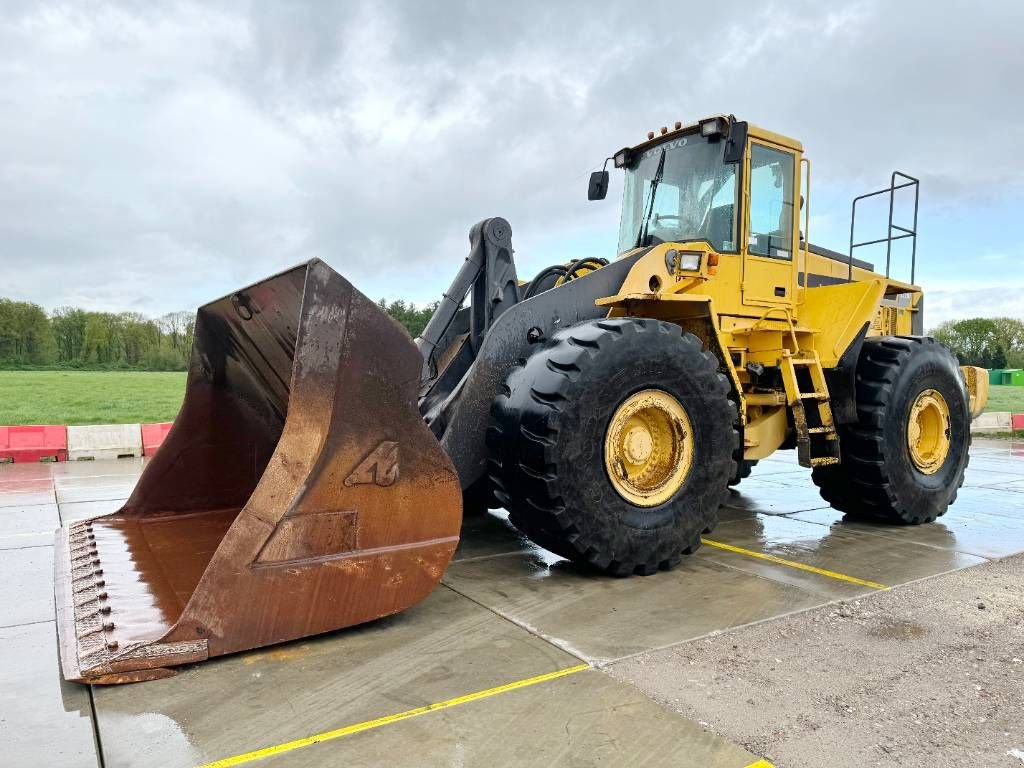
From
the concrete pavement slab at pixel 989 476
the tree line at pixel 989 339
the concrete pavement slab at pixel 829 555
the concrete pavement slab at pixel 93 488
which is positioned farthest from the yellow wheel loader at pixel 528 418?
the tree line at pixel 989 339

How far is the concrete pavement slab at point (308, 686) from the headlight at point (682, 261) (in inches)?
111

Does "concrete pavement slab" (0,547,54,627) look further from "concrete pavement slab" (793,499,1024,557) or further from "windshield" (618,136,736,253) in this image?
"concrete pavement slab" (793,499,1024,557)

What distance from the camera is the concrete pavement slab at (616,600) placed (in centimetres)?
354

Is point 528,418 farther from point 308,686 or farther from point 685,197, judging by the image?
point 685,197

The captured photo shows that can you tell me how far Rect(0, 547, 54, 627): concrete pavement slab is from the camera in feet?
12.7

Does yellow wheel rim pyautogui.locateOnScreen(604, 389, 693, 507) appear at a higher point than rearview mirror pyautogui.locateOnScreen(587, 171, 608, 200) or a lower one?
lower

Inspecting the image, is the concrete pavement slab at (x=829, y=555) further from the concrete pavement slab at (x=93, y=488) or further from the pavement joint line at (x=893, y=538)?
the concrete pavement slab at (x=93, y=488)

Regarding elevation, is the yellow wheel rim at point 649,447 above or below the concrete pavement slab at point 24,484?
above

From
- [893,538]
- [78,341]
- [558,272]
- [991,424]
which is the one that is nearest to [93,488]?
[558,272]

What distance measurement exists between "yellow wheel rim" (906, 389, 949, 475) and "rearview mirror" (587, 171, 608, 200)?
3.20m

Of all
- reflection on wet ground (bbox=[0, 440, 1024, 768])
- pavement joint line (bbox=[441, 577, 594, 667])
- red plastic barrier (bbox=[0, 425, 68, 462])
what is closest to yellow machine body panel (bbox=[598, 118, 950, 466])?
reflection on wet ground (bbox=[0, 440, 1024, 768])

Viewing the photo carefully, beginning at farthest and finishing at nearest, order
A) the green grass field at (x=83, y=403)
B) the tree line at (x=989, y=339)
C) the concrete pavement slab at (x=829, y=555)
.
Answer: the tree line at (x=989, y=339), the green grass field at (x=83, y=403), the concrete pavement slab at (x=829, y=555)

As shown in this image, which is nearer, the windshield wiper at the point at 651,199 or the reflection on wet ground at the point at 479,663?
the reflection on wet ground at the point at 479,663

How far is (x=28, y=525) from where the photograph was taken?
6.20 metres
